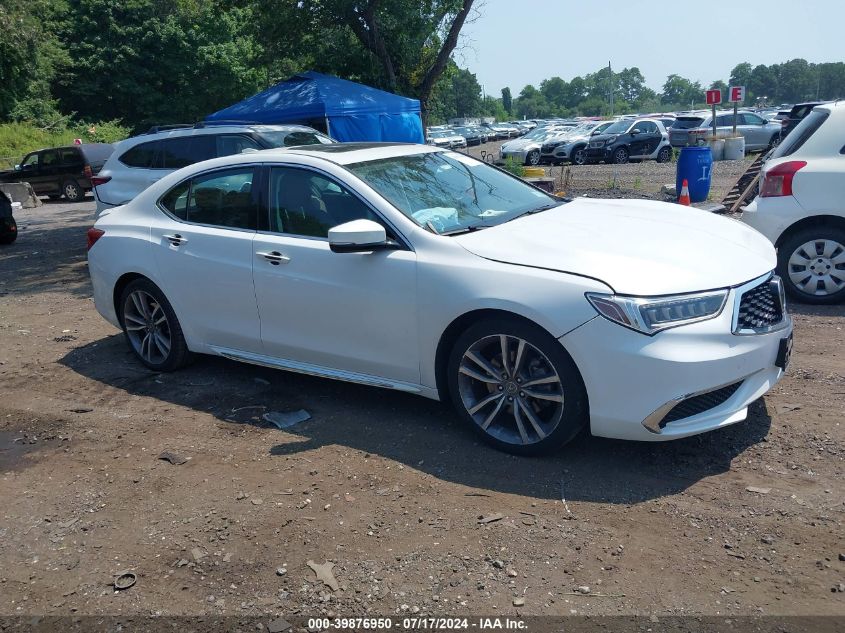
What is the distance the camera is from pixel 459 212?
4762mm

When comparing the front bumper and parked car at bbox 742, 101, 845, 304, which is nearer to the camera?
the front bumper

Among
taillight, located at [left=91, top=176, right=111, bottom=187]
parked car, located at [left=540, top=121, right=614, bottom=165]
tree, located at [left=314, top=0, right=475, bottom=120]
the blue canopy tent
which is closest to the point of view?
taillight, located at [left=91, top=176, right=111, bottom=187]

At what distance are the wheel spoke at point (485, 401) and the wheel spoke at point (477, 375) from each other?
0.07m

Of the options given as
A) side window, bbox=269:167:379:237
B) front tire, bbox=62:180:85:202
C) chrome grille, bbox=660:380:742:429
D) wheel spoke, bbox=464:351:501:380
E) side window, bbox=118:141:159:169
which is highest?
side window, bbox=118:141:159:169

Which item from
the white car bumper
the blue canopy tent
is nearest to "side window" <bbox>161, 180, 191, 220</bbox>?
the white car bumper

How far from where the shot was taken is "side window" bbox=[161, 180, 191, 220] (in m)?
5.67

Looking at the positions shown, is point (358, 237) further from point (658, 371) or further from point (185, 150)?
point (185, 150)

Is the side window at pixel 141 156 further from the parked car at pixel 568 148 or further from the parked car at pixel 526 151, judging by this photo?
the parked car at pixel 568 148

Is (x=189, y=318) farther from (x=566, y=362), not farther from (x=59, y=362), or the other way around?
(x=566, y=362)

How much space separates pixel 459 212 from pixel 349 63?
14094 mm

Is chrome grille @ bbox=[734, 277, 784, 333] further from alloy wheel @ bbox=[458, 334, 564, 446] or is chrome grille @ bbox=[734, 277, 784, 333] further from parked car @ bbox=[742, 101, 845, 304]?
parked car @ bbox=[742, 101, 845, 304]

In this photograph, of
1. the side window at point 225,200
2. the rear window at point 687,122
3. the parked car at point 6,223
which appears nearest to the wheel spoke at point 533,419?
the side window at point 225,200

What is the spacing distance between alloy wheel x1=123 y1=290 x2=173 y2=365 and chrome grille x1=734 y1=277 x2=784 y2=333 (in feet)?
13.0

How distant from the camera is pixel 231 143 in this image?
34.1ft
